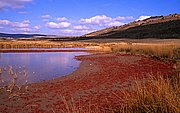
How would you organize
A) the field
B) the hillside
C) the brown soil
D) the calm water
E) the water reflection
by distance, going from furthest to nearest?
the hillside < the water reflection < the calm water < the brown soil < the field

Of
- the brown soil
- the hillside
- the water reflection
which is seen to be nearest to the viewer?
the brown soil

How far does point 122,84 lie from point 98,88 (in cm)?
144

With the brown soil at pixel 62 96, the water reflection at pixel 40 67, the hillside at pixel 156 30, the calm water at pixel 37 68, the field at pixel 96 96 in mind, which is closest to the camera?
the field at pixel 96 96

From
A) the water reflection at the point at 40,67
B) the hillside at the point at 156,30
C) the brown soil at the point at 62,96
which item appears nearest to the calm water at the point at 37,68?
the water reflection at the point at 40,67

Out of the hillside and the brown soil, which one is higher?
the hillside

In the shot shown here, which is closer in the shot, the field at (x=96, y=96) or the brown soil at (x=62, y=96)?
the field at (x=96, y=96)

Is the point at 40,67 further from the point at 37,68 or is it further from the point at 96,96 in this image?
the point at 96,96

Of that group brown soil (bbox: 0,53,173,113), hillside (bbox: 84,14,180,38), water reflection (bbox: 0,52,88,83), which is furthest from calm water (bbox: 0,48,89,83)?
hillside (bbox: 84,14,180,38)

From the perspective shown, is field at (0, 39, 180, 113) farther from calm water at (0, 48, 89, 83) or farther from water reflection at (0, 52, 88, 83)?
water reflection at (0, 52, 88, 83)

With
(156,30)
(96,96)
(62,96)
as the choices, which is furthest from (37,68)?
(156,30)

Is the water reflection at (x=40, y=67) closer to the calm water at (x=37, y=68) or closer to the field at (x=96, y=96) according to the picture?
the calm water at (x=37, y=68)

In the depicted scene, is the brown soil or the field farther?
the brown soil

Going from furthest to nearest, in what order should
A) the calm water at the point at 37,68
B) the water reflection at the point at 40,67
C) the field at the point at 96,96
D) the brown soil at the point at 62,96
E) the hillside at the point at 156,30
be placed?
the hillside at the point at 156,30 → the water reflection at the point at 40,67 → the calm water at the point at 37,68 → the brown soil at the point at 62,96 → the field at the point at 96,96

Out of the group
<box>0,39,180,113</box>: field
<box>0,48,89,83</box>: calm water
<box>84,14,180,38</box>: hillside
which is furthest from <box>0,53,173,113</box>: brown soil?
<box>84,14,180,38</box>: hillside
